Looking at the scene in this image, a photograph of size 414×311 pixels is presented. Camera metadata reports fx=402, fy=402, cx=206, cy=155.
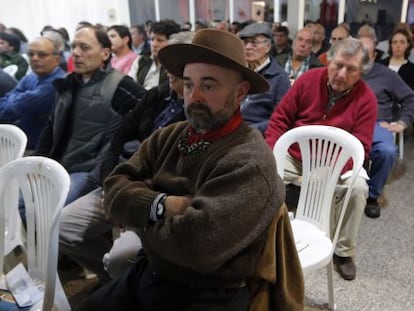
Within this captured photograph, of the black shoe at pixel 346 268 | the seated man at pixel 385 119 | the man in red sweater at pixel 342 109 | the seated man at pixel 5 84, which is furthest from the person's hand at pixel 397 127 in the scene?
the seated man at pixel 5 84

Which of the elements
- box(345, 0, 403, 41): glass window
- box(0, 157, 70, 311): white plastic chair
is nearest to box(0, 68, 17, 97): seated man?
box(0, 157, 70, 311): white plastic chair

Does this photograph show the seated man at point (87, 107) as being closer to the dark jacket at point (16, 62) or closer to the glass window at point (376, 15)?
the dark jacket at point (16, 62)

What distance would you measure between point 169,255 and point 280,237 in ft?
1.02

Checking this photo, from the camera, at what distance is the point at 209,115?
44.6 inches

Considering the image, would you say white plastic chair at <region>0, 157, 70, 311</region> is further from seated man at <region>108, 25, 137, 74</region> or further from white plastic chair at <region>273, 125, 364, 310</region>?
seated man at <region>108, 25, 137, 74</region>

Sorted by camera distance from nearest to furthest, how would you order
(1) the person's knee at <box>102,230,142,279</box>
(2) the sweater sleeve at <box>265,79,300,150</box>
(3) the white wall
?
(1) the person's knee at <box>102,230,142,279</box>, (2) the sweater sleeve at <box>265,79,300,150</box>, (3) the white wall

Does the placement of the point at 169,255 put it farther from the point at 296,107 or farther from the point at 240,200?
the point at 296,107

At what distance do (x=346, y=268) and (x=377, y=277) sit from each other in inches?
6.1

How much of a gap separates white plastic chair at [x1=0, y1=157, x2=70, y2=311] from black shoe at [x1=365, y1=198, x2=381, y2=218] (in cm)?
200

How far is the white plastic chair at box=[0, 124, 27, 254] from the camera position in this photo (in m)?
1.63

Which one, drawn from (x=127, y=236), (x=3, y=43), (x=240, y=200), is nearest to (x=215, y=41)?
(x=240, y=200)

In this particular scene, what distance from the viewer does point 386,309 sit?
5.90 ft

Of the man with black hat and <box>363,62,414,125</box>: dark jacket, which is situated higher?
the man with black hat

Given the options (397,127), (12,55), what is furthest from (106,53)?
(12,55)
